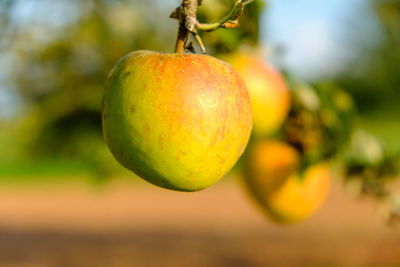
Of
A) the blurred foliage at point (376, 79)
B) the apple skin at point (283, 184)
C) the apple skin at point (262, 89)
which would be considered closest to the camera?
the apple skin at point (262, 89)

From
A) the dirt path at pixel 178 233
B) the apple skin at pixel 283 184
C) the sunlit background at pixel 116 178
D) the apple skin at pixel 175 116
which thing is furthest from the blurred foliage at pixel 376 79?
the apple skin at pixel 175 116

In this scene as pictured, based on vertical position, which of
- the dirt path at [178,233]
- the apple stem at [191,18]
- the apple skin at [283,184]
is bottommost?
the dirt path at [178,233]

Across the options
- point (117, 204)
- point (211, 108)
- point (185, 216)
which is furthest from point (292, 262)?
point (211, 108)

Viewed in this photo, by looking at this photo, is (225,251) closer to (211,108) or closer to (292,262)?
(292,262)

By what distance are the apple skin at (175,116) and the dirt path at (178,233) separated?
5227mm

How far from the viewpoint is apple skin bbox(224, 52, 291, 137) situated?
133 centimetres

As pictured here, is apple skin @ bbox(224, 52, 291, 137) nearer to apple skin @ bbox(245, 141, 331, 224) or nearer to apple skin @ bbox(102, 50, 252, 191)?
apple skin @ bbox(245, 141, 331, 224)

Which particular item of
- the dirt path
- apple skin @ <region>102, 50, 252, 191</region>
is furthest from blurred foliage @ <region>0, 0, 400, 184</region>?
the dirt path

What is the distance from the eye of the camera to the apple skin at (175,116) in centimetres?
65

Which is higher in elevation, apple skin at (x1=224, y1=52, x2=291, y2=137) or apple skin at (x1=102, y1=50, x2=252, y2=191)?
apple skin at (x1=224, y1=52, x2=291, y2=137)

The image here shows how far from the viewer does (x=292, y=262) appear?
5.68m

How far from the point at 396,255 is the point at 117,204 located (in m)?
5.00

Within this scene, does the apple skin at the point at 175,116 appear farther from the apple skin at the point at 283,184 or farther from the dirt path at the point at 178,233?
the dirt path at the point at 178,233

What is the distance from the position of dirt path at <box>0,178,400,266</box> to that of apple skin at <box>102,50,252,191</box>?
5.23 meters
